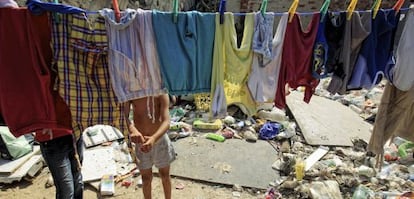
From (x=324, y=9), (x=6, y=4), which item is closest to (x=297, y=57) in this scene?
(x=324, y=9)

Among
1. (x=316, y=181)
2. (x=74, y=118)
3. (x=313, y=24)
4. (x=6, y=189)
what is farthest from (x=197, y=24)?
(x=6, y=189)

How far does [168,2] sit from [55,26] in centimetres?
588

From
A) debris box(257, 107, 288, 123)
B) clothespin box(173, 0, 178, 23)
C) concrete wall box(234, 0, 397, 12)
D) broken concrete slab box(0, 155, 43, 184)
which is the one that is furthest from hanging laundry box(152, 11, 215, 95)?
concrete wall box(234, 0, 397, 12)

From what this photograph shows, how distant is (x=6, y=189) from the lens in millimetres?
3945

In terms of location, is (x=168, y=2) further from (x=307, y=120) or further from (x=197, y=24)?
(x=197, y=24)

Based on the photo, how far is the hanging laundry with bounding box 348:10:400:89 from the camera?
2.34 meters

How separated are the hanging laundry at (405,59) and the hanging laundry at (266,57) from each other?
2.89 ft

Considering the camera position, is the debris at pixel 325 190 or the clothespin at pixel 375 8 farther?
the debris at pixel 325 190

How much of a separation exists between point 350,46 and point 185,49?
1229mm

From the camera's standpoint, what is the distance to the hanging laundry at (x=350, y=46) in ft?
7.52

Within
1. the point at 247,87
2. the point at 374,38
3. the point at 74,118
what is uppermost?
→ the point at 374,38

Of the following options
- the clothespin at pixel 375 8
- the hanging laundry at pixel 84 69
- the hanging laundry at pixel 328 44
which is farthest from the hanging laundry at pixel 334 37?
the hanging laundry at pixel 84 69

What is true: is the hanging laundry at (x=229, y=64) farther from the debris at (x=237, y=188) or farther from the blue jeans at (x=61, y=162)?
the debris at (x=237, y=188)

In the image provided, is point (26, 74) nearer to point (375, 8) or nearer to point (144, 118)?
point (144, 118)
